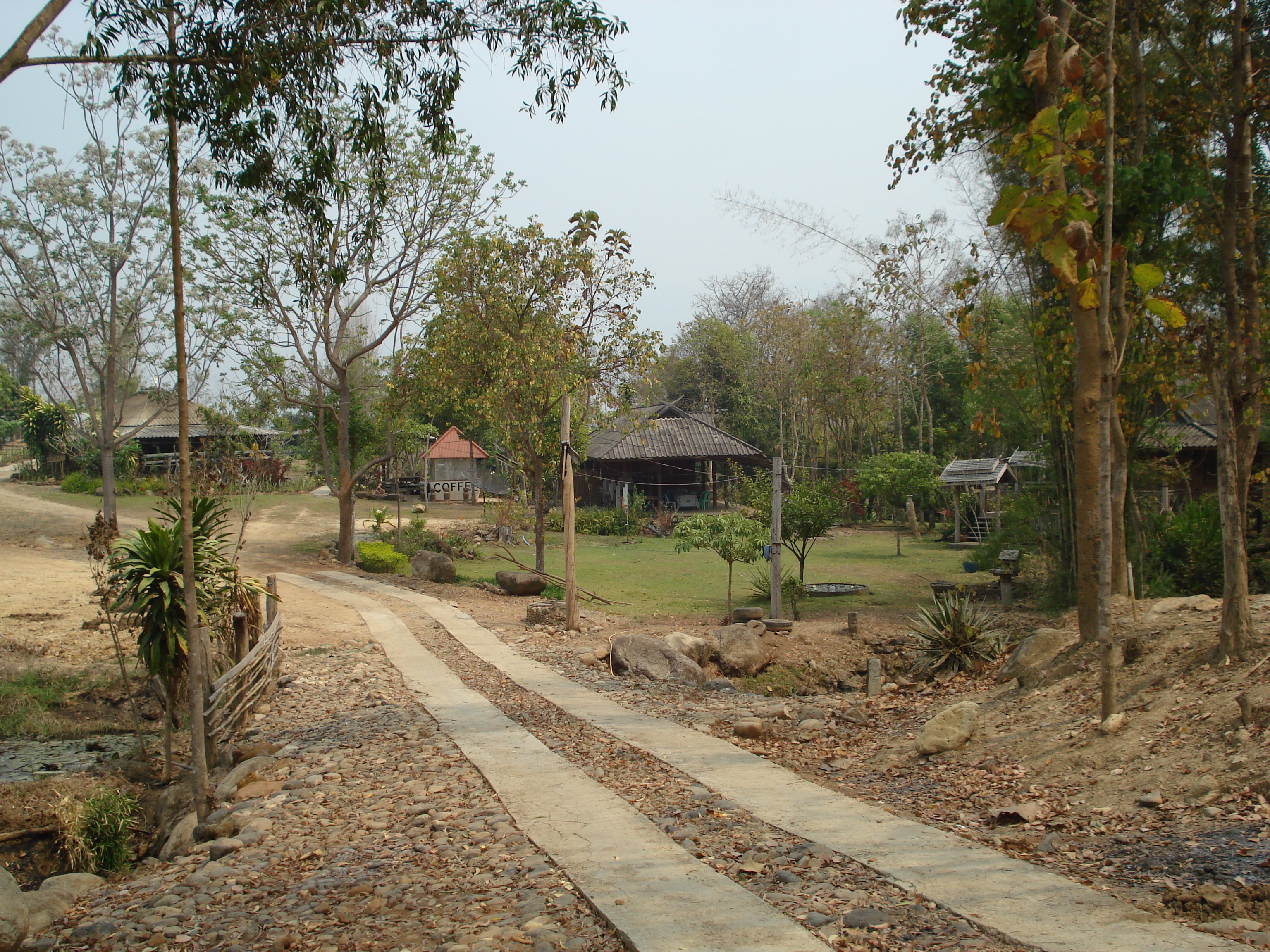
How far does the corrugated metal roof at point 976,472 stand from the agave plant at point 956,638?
1917 centimetres

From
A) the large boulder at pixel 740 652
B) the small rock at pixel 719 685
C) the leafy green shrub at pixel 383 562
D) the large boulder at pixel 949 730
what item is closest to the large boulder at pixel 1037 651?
the large boulder at pixel 949 730

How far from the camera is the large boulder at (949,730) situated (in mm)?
6996

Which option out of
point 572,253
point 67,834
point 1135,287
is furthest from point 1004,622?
point 67,834

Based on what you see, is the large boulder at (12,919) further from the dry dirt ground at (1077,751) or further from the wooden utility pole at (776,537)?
the wooden utility pole at (776,537)

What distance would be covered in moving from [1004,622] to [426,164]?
15133 mm

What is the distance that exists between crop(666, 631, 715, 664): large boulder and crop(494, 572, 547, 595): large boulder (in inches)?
265

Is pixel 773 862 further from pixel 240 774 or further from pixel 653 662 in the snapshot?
pixel 653 662

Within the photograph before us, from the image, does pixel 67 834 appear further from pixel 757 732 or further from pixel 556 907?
pixel 757 732

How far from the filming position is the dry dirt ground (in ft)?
14.3

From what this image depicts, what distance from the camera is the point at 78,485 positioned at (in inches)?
1353

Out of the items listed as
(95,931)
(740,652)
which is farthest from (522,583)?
(95,931)

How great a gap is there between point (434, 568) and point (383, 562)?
236 centimetres

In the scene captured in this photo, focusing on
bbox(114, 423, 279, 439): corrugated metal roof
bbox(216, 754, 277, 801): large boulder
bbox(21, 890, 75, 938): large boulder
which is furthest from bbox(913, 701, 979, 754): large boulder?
bbox(114, 423, 279, 439): corrugated metal roof

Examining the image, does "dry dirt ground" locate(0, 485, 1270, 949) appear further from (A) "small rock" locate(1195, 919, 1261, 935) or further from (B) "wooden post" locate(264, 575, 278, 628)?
(B) "wooden post" locate(264, 575, 278, 628)
